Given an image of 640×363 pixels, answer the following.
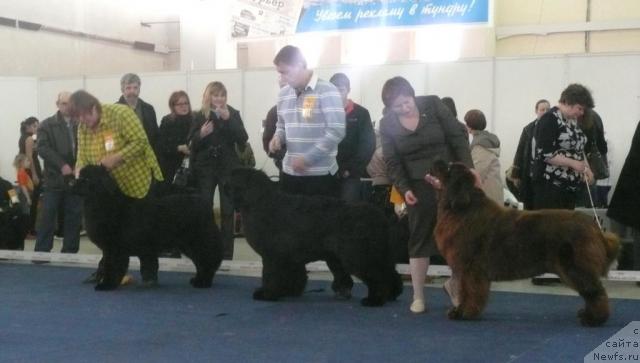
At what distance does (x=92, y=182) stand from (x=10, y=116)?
691 centimetres

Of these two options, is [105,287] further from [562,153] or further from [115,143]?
[562,153]

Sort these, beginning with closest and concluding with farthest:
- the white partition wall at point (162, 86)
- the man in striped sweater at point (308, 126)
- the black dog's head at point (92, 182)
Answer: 1. the man in striped sweater at point (308, 126)
2. the black dog's head at point (92, 182)
3. the white partition wall at point (162, 86)

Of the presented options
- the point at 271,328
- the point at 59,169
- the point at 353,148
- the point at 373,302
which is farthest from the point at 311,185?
the point at 59,169

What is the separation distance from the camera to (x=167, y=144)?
650cm

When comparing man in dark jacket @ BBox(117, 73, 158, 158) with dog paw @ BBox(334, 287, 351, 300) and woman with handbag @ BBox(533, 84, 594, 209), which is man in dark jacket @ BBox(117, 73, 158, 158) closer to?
dog paw @ BBox(334, 287, 351, 300)

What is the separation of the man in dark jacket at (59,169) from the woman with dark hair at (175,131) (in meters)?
0.74

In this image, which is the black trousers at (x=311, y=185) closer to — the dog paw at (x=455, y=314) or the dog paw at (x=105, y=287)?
the dog paw at (x=455, y=314)

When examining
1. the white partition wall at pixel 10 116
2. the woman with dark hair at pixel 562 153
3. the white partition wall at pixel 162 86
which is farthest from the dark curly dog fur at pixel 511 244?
the white partition wall at pixel 10 116

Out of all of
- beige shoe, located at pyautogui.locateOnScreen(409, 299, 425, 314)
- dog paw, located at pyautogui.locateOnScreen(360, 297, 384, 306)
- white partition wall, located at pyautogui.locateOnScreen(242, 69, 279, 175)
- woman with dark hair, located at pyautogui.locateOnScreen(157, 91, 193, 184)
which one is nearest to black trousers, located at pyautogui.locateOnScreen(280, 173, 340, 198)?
dog paw, located at pyautogui.locateOnScreen(360, 297, 384, 306)

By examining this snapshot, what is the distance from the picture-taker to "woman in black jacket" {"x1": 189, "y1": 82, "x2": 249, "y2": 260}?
609 cm

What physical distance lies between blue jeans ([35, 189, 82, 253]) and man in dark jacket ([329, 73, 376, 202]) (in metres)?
2.37

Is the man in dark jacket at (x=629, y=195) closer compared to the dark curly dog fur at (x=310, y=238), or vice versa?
the dark curly dog fur at (x=310, y=238)

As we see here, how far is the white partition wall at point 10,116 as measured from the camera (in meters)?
11.4

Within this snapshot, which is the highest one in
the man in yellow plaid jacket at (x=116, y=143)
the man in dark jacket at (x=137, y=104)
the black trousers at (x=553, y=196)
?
the man in dark jacket at (x=137, y=104)
